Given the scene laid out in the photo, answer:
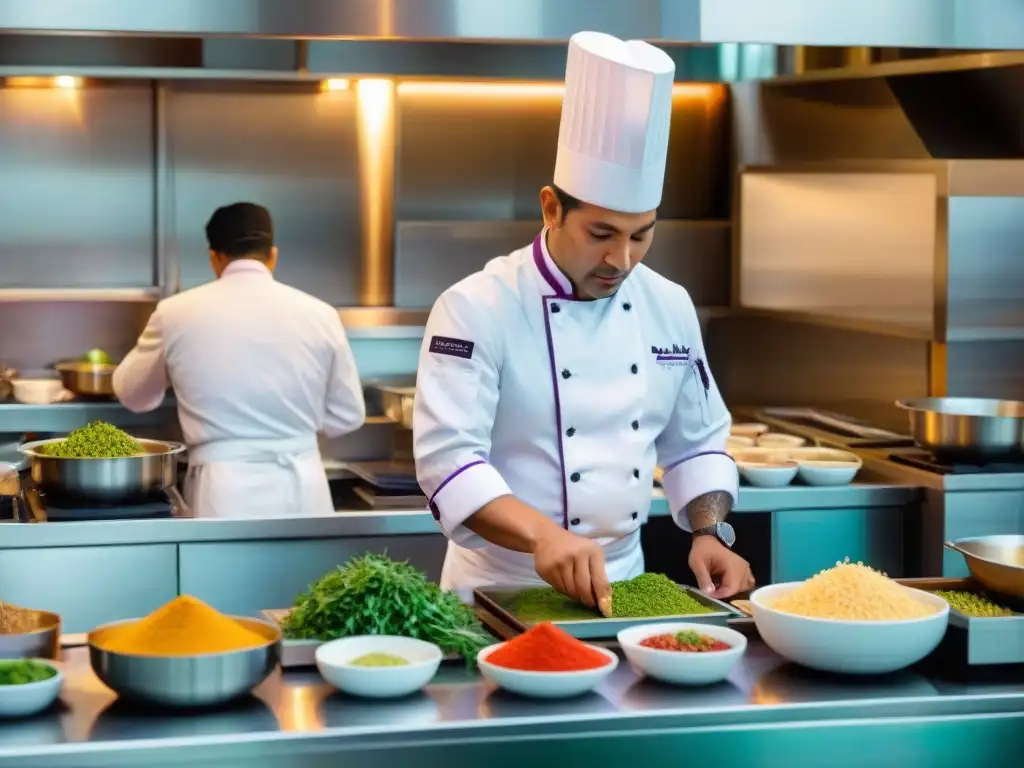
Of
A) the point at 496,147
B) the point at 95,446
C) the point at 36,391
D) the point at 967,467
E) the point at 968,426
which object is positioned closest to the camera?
the point at 95,446

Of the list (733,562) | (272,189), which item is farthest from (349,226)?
(733,562)

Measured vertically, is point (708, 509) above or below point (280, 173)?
below

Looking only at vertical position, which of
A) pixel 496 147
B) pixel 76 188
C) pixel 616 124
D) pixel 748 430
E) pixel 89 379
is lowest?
pixel 748 430

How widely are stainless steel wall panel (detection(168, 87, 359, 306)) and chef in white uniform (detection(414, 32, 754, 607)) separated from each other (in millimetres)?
2599

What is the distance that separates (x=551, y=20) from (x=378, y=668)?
2.00 metres

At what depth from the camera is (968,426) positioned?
3766 mm

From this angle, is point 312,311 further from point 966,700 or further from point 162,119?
point 966,700

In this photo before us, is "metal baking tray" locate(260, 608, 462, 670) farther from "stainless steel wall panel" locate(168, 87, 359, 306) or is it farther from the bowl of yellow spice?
"stainless steel wall panel" locate(168, 87, 359, 306)

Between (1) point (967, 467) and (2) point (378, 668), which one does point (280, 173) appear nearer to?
(1) point (967, 467)

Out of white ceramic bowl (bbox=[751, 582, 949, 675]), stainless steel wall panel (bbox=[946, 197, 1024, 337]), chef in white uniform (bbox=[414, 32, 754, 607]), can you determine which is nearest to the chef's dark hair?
chef in white uniform (bbox=[414, 32, 754, 607])

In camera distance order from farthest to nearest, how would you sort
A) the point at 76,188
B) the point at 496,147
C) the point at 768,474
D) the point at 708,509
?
the point at 496,147, the point at 76,188, the point at 768,474, the point at 708,509

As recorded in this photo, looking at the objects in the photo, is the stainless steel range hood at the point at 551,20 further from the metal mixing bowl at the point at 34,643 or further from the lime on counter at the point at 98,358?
the lime on counter at the point at 98,358

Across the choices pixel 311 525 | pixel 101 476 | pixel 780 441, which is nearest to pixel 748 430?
pixel 780 441

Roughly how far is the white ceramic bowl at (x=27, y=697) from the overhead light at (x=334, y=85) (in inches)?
149
